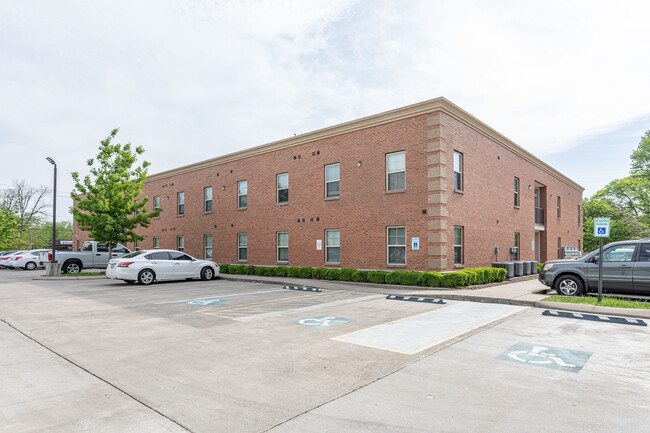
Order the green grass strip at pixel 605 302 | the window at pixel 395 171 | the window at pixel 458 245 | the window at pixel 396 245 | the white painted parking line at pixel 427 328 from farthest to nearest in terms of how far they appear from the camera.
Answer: the window at pixel 458 245, the window at pixel 395 171, the window at pixel 396 245, the green grass strip at pixel 605 302, the white painted parking line at pixel 427 328

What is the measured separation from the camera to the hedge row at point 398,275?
48.6 ft

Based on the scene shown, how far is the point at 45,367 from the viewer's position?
18.0 ft

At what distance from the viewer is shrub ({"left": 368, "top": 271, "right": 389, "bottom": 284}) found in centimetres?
1619

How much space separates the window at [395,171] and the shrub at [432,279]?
391 centimetres

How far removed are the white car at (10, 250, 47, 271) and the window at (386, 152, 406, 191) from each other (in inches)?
1177

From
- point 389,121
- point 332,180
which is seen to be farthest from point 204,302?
point 389,121

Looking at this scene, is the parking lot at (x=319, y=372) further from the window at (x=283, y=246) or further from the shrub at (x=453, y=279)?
the window at (x=283, y=246)

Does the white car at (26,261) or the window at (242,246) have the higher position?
the window at (242,246)

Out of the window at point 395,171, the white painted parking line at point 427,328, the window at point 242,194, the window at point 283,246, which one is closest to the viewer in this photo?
the white painted parking line at point 427,328

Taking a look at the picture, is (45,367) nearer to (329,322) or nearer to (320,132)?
(329,322)

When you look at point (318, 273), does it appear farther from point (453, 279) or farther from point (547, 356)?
point (547, 356)

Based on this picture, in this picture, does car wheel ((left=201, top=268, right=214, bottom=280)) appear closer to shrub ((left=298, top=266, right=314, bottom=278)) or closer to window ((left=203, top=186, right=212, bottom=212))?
shrub ((left=298, top=266, right=314, bottom=278))

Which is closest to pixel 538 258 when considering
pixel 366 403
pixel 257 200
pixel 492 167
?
pixel 492 167

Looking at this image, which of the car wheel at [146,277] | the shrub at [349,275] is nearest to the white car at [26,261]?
the car wheel at [146,277]
